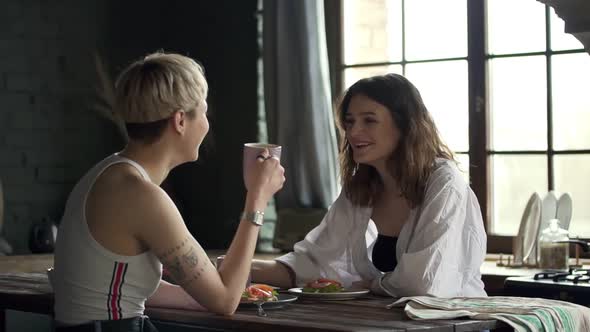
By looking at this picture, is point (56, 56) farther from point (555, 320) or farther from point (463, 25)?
point (555, 320)

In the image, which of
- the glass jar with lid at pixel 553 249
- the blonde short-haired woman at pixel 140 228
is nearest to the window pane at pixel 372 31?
the glass jar with lid at pixel 553 249

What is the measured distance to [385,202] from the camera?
3252 millimetres

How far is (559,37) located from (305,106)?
1.20 meters

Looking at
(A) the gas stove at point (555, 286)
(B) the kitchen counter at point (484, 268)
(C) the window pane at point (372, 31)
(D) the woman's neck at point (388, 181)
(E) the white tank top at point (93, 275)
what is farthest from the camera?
(C) the window pane at point (372, 31)

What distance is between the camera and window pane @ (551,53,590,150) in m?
4.32

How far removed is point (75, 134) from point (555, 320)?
361 cm

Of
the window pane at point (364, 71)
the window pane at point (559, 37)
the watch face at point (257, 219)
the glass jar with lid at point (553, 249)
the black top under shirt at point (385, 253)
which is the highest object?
the window pane at point (559, 37)

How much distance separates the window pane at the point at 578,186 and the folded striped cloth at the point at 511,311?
68.8 inches

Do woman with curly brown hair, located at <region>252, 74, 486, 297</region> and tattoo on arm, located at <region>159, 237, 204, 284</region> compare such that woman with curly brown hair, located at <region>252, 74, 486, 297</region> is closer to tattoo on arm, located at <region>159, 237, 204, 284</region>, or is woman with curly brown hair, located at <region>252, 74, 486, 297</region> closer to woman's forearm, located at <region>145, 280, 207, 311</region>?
woman's forearm, located at <region>145, 280, 207, 311</region>

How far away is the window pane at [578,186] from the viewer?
431 centimetres

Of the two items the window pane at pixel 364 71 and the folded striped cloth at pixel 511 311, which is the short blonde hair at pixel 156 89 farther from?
the window pane at pixel 364 71

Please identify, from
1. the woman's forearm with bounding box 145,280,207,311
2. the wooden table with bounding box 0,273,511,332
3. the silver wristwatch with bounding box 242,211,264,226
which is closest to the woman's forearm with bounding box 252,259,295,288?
the wooden table with bounding box 0,273,511,332

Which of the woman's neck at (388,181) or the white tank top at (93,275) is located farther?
the woman's neck at (388,181)

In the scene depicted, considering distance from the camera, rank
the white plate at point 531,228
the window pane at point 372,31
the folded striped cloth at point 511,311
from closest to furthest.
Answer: the folded striped cloth at point 511,311 < the white plate at point 531,228 < the window pane at point 372,31
